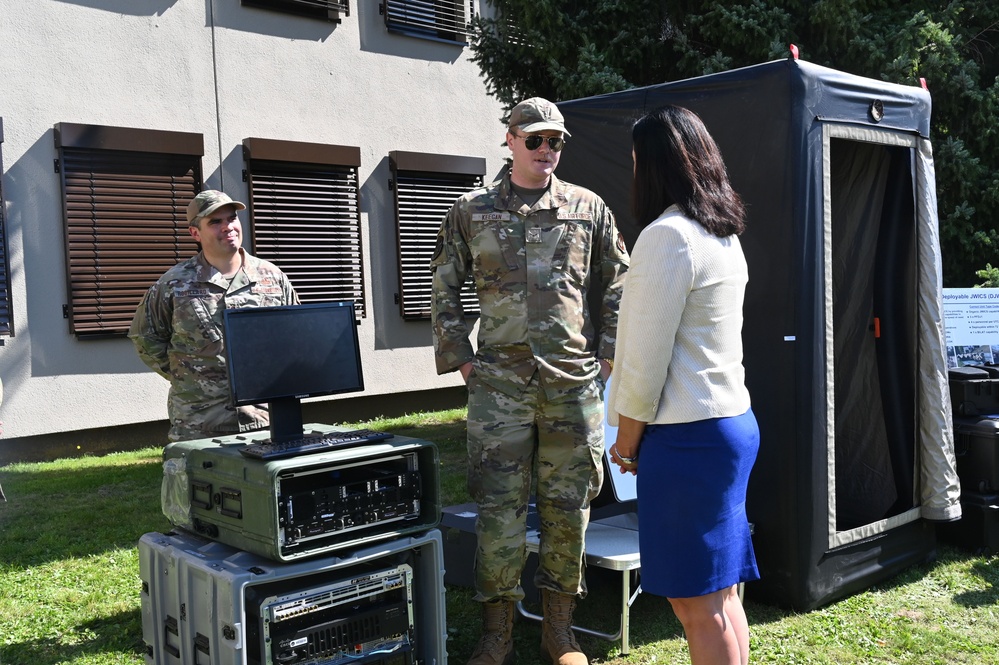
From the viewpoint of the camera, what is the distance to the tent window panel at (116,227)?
7.39 m

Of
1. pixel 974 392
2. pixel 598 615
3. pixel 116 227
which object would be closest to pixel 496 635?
pixel 598 615

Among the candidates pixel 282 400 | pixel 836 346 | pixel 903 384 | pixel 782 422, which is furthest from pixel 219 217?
pixel 903 384

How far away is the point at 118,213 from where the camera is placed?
299 inches

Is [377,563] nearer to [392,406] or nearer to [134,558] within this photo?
[134,558]

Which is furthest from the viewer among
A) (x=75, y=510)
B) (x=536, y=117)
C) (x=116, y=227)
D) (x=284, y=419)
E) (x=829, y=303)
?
(x=116, y=227)

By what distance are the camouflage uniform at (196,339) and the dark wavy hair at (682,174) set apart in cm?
185

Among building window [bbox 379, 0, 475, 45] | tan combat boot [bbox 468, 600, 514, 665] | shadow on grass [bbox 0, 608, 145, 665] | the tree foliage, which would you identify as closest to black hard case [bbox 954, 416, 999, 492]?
the tree foliage

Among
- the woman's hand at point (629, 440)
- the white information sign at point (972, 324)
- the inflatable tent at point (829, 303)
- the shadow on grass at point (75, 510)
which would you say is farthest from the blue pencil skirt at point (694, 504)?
the shadow on grass at point (75, 510)

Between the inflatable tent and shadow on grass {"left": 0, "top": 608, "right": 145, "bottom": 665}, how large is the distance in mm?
2643

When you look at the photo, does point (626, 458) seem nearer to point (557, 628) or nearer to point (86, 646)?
point (557, 628)

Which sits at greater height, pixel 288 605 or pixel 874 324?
pixel 874 324

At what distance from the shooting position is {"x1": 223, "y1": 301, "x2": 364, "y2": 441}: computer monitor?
9.64 feet

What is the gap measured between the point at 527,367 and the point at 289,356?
2.83 feet

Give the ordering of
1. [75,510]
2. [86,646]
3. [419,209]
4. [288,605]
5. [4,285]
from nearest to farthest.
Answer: [288,605] < [86,646] < [75,510] < [4,285] < [419,209]
